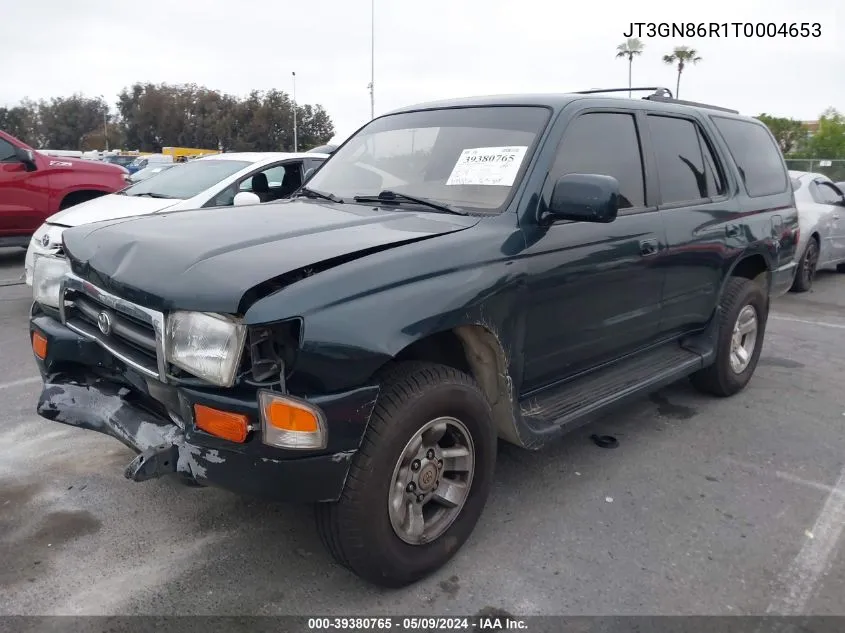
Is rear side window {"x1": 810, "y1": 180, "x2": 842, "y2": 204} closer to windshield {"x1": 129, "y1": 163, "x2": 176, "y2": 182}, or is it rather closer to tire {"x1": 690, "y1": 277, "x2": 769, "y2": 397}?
tire {"x1": 690, "y1": 277, "x2": 769, "y2": 397}

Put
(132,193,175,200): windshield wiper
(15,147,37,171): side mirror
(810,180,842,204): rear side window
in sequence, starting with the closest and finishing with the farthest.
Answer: (132,193,175,200): windshield wiper → (15,147,37,171): side mirror → (810,180,842,204): rear side window

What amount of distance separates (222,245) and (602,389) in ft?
6.71

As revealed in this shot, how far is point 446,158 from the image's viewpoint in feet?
11.5

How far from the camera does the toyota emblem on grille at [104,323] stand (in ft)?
9.11

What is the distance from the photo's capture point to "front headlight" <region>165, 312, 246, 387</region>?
7.55 ft

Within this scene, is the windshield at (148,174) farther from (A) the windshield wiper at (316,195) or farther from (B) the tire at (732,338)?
(B) the tire at (732,338)

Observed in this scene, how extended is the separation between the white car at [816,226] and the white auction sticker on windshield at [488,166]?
7265 millimetres

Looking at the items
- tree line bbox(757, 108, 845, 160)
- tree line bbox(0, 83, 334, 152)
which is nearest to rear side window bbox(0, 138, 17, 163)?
tree line bbox(757, 108, 845, 160)

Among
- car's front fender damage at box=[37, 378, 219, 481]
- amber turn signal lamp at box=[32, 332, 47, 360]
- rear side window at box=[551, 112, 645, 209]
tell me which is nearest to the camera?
car's front fender damage at box=[37, 378, 219, 481]

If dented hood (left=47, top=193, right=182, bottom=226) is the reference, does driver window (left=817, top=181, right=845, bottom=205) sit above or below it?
above

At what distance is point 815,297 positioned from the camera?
914cm

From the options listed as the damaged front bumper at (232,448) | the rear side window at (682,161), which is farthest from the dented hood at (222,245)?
the rear side window at (682,161)

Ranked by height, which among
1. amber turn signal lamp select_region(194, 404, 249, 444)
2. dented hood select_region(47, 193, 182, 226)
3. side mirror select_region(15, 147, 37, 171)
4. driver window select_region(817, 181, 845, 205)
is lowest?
amber turn signal lamp select_region(194, 404, 249, 444)

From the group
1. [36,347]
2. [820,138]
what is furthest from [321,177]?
[820,138]
